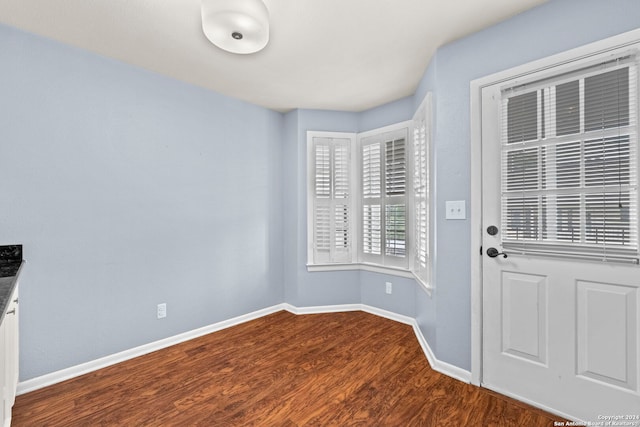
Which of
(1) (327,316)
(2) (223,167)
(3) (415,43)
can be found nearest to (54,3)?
(2) (223,167)

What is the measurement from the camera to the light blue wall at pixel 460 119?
1773 mm

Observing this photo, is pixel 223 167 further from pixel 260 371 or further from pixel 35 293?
pixel 260 371

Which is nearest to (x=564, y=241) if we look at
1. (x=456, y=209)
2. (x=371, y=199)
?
(x=456, y=209)

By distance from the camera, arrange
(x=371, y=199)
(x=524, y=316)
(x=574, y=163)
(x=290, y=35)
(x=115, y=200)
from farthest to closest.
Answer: (x=371, y=199) → (x=115, y=200) → (x=290, y=35) → (x=524, y=316) → (x=574, y=163)

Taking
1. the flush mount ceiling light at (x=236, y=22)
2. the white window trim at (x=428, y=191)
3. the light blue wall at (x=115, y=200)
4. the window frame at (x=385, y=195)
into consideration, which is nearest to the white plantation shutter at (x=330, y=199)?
the window frame at (x=385, y=195)

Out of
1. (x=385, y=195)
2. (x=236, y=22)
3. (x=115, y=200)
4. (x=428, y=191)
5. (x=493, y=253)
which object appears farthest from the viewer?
(x=385, y=195)

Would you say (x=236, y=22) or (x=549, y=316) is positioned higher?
(x=236, y=22)

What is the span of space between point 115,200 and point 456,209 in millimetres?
2736

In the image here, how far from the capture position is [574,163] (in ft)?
5.49

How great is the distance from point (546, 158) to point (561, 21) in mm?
816

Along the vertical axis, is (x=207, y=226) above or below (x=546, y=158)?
below

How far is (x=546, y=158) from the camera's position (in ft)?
5.78

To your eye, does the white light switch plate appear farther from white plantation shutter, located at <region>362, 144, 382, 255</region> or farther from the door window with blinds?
white plantation shutter, located at <region>362, 144, 382, 255</region>

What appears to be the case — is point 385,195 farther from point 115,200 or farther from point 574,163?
point 115,200
